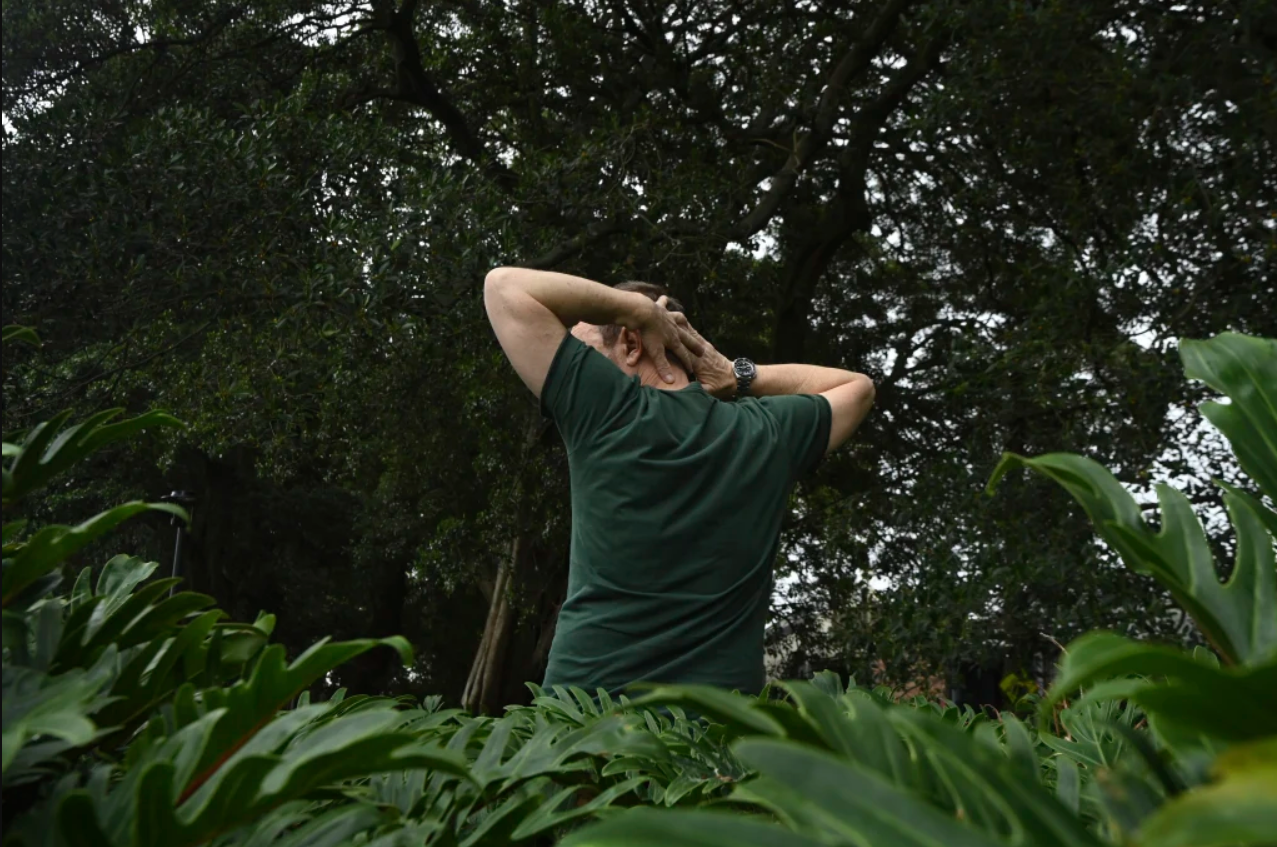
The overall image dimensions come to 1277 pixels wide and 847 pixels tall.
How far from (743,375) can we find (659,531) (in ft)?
3.24

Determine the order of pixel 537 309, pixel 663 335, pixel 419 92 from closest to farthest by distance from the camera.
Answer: pixel 537 309 → pixel 663 335 → pixel 419 92

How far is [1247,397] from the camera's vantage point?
3.97ft

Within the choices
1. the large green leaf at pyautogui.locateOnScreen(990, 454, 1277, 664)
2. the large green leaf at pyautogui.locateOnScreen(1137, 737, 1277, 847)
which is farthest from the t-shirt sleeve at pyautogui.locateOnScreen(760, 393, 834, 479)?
the large green leaf at pyautogui.locateOnScreen(1137, 737, 1277, 847)

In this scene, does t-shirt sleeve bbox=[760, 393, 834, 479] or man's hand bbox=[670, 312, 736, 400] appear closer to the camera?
t-shirt sleeve bbox=[760, 393, 834, 479]

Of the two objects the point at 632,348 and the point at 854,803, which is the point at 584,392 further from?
the point at 854,803

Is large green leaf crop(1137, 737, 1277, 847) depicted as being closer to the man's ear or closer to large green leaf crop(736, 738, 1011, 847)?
large green leaf crop(736, 738, 1011, 847)

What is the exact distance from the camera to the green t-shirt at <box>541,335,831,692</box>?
256cm

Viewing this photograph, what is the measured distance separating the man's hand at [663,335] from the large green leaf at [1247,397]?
6.04 ft

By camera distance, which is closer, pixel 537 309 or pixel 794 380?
pixel 537 309

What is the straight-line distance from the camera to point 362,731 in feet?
2.85

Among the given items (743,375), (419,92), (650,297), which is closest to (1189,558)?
(650,297)

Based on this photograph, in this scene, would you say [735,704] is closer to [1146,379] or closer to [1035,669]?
[1146,379]

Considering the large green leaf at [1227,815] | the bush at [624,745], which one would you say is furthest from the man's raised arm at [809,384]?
the large green leaf at [1227,815]

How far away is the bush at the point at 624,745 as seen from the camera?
24.9 inches
